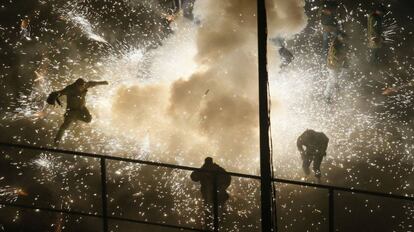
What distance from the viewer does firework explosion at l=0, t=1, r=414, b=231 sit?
8.19m

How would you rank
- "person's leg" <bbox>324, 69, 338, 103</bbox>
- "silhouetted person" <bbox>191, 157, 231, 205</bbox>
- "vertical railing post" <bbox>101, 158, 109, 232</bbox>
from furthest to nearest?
"person's leg" <bbox>324, 69, 338, 103</bbox> < "silhouetted person" <bbox>191, 157, 231, 205</bbox> < "vertical railing post" <bbox>101, 158, 109, 232</bbox>

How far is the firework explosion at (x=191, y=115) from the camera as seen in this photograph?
8188 mm

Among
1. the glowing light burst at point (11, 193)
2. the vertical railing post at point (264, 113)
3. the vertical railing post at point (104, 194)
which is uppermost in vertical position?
the vertical railing post at point (264, 113)

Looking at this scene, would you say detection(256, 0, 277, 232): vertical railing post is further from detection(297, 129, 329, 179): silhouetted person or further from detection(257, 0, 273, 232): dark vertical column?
detection(297, 129, 329, 179): silhouetted person

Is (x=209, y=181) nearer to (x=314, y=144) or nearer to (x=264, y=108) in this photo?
(x=314, y=144)

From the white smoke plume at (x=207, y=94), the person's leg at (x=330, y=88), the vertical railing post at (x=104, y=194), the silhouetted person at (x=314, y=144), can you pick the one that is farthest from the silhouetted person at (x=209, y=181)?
the person's leg at (x=330, y=88)

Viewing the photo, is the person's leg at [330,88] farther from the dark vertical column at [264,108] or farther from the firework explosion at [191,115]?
the dark vertical column at [264,108]

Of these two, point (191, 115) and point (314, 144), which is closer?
point (314, 144)

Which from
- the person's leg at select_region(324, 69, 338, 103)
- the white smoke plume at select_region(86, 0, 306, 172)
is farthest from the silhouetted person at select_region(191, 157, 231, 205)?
the person's leg at select_region(324, 69, 338, 103)

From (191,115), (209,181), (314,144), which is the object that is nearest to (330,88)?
(191,115)

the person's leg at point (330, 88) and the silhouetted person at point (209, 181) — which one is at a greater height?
the person's leg at point (330, 88)

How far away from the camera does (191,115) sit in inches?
446

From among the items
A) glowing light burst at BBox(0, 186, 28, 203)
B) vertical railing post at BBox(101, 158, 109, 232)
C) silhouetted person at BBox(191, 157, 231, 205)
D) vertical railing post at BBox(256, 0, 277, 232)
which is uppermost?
vertical railing post at BBox(256, 0, 277, 232)

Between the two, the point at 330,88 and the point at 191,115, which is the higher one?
the point at 330,88
